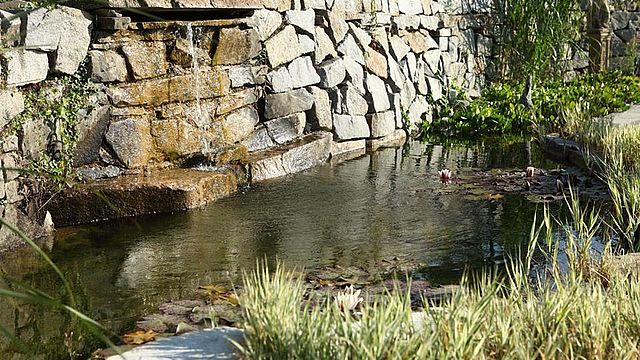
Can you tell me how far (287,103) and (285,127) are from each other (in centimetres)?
21

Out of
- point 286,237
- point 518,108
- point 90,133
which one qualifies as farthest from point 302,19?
point 286,237

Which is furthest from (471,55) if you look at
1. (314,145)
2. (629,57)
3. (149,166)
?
(149,166)

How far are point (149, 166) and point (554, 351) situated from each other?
4.64 metres

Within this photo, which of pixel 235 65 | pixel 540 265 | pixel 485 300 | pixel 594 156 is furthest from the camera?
pixel 235 65

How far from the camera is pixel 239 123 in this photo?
7.66 meters

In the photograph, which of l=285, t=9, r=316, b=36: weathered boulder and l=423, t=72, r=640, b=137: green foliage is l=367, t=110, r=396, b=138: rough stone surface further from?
l=285, t=9, r=316, b=36: weathered boulder

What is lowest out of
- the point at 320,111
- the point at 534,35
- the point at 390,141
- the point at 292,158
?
the point at 390,141

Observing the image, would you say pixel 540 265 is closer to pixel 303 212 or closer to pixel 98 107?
pixel 303 212

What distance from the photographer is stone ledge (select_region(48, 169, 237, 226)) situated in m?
6.01

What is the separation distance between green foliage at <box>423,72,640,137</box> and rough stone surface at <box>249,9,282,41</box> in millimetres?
2634

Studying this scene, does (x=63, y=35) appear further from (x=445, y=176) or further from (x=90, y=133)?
(x=445, y=176)

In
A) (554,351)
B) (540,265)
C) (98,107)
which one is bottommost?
(540,265)

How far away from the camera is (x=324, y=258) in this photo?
4977mm

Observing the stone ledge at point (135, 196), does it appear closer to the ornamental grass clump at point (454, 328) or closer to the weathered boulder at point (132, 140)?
the weathered boulder at point (132, 140)
